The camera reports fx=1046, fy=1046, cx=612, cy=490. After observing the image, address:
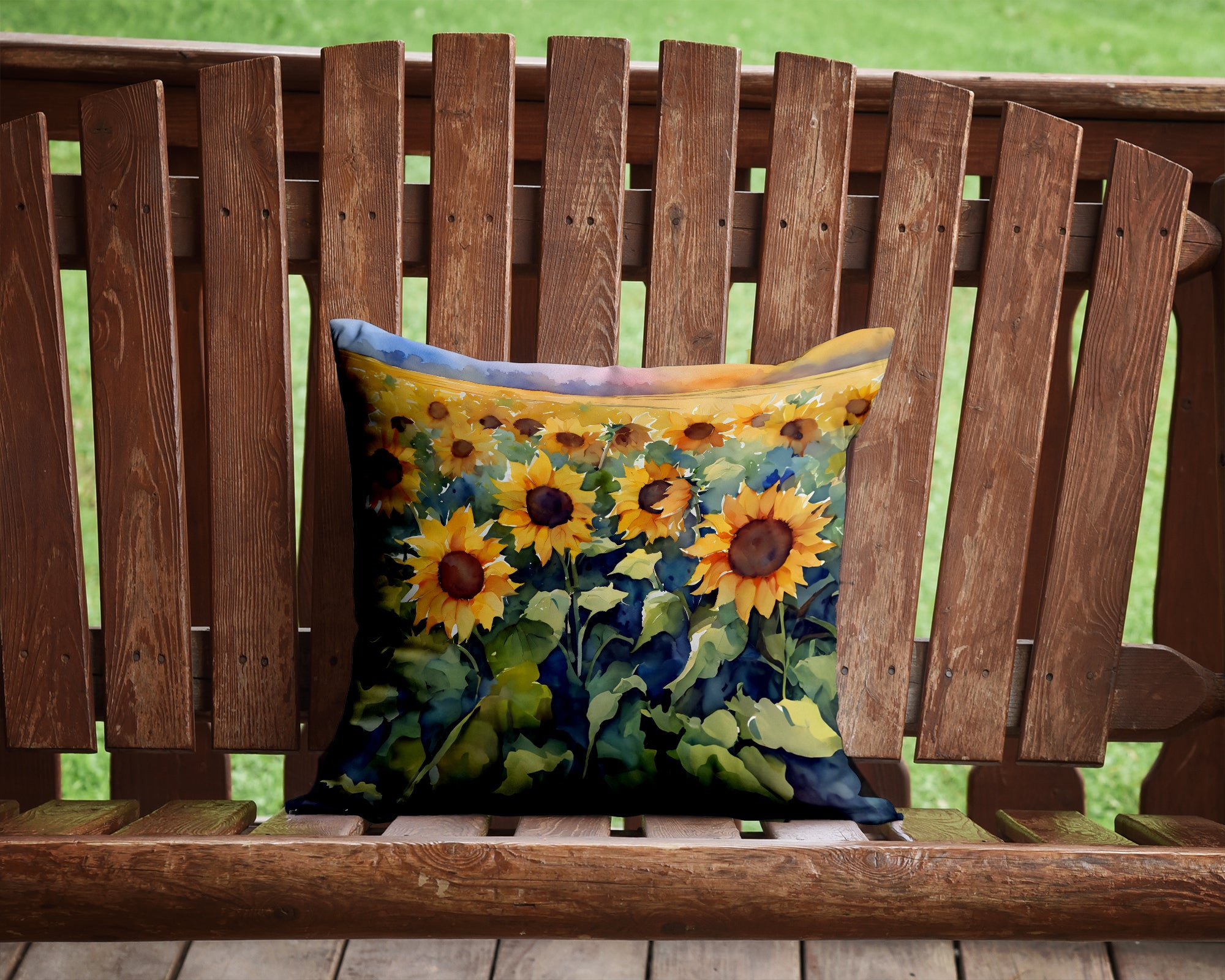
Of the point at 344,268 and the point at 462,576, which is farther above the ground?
the point at 344,268

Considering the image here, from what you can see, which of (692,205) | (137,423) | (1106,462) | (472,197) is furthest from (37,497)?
(1106,462)

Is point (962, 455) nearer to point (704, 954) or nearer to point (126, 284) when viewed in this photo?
point (704, 954)

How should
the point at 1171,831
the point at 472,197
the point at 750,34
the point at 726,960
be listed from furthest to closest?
1. the point at 750,34
2. the point at 472,197
3. the point at 1171,831
4. the point at 726,960

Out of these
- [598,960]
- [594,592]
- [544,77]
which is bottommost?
[598,960]

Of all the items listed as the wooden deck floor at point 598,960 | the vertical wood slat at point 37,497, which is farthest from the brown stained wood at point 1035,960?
the vertical wood slat at point 37,497

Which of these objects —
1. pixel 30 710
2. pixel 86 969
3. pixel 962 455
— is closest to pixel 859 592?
pixel 962 455

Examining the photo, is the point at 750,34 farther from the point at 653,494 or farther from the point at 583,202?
the point at 653,494

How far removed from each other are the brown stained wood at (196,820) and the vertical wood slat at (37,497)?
0.19m

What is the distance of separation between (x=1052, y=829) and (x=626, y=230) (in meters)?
0.76

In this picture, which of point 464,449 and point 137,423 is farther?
point 137,423

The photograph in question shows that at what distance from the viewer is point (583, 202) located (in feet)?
3.70

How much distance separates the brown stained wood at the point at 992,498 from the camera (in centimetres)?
113

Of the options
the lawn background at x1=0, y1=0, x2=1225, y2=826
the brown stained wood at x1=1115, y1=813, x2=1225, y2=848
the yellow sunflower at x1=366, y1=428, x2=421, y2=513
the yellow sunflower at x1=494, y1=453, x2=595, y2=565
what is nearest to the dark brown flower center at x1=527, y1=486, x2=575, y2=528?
the yellow sunflower at x1=494, y1=453, x2=595, y2=565

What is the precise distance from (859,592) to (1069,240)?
45cm
